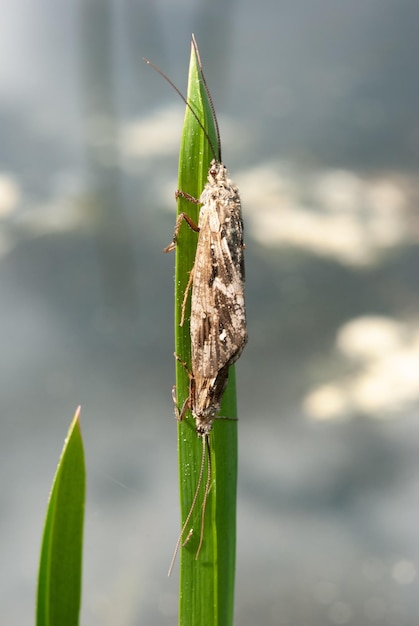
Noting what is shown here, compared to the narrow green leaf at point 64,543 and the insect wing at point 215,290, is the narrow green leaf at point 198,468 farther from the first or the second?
the narrow green leaf at point 64,543

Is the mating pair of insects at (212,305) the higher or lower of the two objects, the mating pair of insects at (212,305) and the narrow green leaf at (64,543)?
the higher

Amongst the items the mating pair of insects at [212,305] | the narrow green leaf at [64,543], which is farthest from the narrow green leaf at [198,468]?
the narrow green leaf at [64,543]

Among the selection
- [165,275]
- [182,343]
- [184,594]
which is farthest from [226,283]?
[165,275]

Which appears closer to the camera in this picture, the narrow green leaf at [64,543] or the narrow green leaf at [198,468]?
the narrow green leaf at [64,543]

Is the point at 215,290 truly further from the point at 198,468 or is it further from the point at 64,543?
the point at 64,543

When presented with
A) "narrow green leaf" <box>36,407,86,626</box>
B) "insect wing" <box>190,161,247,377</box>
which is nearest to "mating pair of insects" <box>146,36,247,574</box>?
"insect wing" <box>190,161,247,377</box>

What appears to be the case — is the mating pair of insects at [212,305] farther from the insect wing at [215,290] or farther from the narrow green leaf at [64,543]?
the narrow green leaf at [64,543]

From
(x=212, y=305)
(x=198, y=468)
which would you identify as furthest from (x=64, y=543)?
(x=212, y=305)

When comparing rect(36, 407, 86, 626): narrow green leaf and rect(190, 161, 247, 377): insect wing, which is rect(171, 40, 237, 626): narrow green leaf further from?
rect(36, 407, 86, 626): narrow green leaf
